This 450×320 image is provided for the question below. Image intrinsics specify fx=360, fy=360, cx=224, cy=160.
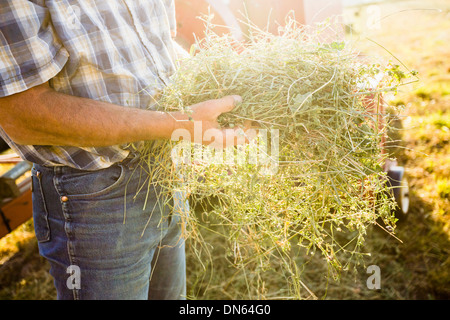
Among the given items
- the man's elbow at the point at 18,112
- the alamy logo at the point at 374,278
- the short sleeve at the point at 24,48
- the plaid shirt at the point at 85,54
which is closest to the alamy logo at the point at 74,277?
the plaid shirt at the point at 85,54

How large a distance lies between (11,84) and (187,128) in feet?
1.63

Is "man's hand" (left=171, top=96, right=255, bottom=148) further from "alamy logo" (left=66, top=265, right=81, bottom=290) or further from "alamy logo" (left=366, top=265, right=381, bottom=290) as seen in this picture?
"alamy logo" (left=366, top=265, right=381, bottom=290)

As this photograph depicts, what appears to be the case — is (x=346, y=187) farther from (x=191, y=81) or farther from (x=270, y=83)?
(x=191, y=81)

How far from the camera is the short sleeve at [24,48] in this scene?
95 cm

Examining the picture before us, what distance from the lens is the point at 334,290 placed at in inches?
97.9

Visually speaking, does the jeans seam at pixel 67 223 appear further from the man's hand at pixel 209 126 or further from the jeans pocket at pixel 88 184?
the man's hand at pixel 209 126

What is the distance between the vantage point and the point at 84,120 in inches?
41.8

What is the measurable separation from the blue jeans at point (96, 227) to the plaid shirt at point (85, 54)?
78mm

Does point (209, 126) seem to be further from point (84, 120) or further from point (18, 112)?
point (18, 112)

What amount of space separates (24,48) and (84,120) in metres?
0.24

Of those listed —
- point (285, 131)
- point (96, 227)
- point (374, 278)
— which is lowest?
point (374, 278)

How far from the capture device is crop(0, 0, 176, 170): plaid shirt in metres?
0.97

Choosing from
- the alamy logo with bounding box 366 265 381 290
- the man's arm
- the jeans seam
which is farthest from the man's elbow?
the alamy logo with bounding box 366 265 381 290

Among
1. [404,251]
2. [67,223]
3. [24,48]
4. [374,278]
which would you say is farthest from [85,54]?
[404,251]
